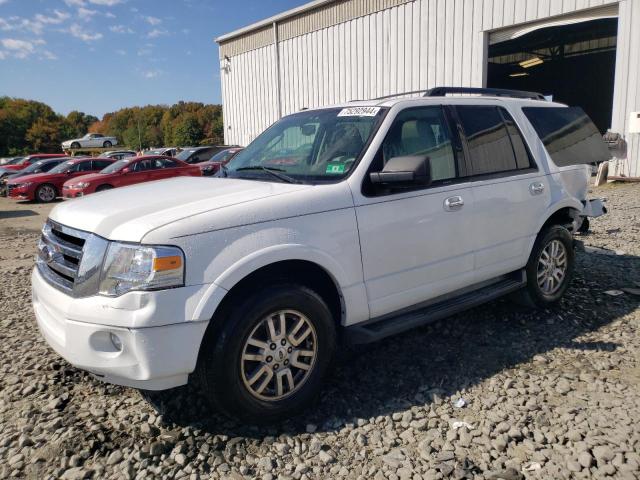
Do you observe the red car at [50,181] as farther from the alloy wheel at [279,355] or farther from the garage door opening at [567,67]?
the garage door opening at [567,67]

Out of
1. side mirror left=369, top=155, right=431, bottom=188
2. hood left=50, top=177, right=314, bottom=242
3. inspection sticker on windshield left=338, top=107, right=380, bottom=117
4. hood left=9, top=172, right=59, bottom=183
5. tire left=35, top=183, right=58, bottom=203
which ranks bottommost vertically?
tire left=35, top=183, right=58, bottom=203

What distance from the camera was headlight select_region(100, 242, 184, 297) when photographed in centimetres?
253

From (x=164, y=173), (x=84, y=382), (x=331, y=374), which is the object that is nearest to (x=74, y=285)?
(x=84, y=382)

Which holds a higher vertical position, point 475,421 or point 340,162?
point 340,162

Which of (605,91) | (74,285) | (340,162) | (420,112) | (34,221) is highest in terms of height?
(605,91)

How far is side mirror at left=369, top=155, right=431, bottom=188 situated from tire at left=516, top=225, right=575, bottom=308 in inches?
77.5

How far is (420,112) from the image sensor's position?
12.4 feet

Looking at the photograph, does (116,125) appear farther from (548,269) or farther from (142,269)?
(142,269)

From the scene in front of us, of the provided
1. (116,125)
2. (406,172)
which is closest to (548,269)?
(406,172)

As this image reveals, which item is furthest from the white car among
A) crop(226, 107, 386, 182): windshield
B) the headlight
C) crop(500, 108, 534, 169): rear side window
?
the headlight

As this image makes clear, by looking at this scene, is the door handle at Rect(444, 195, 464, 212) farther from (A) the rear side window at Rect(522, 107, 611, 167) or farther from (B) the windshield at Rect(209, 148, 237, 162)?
(B) the windshield at Rect(209, 148, 237, 162)

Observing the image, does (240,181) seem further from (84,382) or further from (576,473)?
(576,473)

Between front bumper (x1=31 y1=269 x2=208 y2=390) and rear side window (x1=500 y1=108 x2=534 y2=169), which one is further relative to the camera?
rear side window (x1=500 y1=108 x2=534 y2=169)

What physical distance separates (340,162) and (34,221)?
43.1ft
